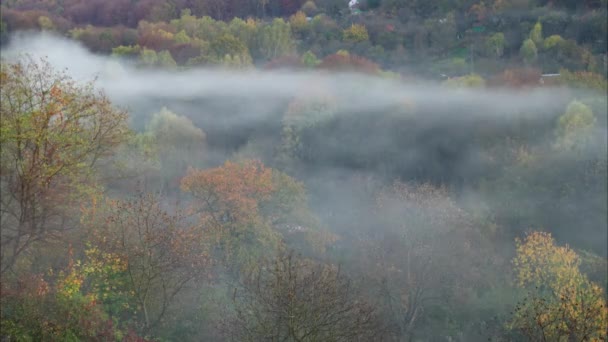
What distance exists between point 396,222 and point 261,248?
676 centimetres

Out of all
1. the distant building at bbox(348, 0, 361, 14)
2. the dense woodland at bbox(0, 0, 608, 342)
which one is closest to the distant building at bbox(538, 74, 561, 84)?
the dense woodland at bbox(0, 0, 608, 342)

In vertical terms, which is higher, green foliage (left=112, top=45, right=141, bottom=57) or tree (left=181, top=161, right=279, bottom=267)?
green foliage (left=112, top=45, right=141, bottom=57)

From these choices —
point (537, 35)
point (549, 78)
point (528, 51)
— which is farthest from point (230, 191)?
point (537, 35)

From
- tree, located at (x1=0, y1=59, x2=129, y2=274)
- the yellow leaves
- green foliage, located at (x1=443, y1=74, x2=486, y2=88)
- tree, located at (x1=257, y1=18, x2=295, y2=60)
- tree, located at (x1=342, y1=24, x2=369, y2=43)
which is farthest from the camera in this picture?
tree, located at (x1=257, y1=18, x2=295, y2=60)

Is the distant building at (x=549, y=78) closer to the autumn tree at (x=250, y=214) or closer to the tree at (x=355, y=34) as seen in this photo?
the tree at (x=355, y=34)

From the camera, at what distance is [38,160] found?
16688 mm

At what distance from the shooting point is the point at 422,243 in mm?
25969

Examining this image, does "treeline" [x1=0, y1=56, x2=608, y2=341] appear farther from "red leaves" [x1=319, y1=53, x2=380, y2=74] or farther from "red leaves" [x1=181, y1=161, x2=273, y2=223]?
"red leaves" [x1=319, y1=53, x2=380, y2=74]

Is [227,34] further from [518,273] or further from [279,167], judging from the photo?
[518,273]

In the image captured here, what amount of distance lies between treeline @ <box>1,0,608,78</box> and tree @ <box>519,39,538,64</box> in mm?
79

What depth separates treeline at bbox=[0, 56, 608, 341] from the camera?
15.0m

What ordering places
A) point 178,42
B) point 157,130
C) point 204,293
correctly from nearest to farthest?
point 204,293
point 157,130
point 178,42

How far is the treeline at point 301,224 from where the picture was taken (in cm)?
1502

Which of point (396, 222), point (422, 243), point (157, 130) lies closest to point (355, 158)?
point (157, 130)
